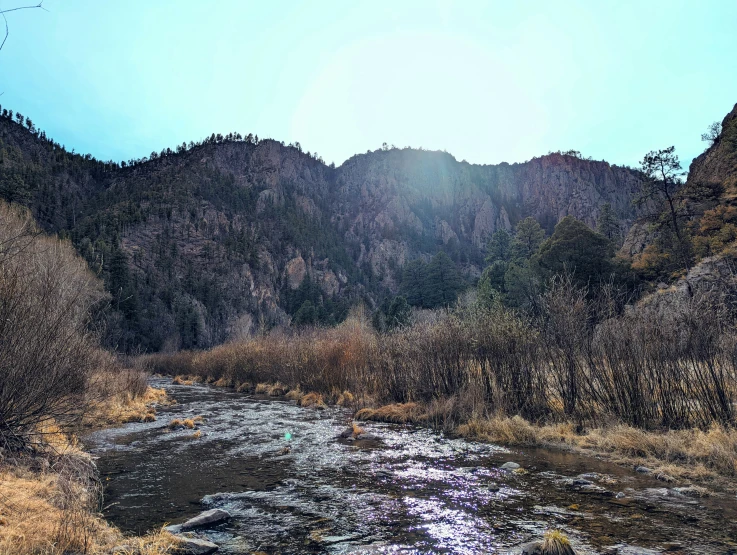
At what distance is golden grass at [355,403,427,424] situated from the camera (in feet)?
58.9

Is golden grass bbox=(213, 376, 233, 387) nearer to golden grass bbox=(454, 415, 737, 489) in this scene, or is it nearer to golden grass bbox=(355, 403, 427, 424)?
golden grass bbox=(355, 403, 427, 424)

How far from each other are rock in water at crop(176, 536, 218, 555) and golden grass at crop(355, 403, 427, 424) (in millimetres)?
12382

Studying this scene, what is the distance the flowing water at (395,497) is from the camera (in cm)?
654

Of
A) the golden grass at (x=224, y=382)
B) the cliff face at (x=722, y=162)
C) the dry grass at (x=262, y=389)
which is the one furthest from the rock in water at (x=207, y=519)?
the cliff face at (x=722, y=162)

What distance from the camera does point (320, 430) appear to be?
16.4 meters

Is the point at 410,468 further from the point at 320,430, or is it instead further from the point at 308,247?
the point at 308,247

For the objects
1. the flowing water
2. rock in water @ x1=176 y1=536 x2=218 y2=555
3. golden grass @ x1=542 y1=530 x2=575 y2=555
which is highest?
rock in water @ x1=176 y1=536 x2=218 y2=555

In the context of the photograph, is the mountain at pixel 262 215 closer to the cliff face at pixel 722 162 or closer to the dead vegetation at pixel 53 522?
the dead vegetation at pixel 53 522

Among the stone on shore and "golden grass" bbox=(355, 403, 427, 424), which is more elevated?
the stone on shore

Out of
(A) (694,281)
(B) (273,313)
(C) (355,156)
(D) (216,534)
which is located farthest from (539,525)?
(C) (355,156)

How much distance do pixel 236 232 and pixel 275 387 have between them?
90499 mm

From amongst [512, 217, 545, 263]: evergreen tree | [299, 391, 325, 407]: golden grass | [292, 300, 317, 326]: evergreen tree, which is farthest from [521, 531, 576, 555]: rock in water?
[292, 300, 317, 326]: evergreen tree

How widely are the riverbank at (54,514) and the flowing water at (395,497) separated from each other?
699 mm

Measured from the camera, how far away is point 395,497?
8688mm
